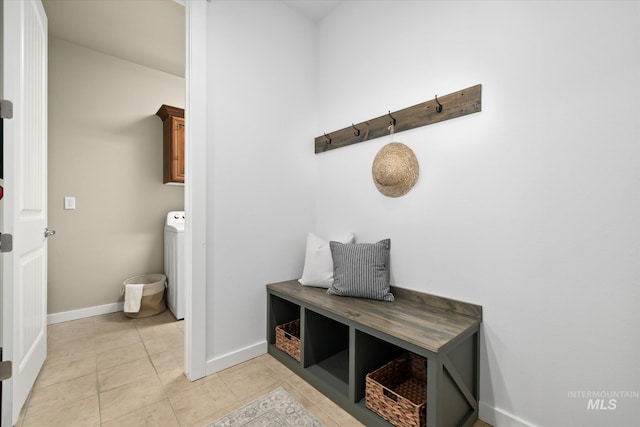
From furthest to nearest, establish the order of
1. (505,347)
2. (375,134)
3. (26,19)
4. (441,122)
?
(375,134), (441,122), (26,19), (505,347)

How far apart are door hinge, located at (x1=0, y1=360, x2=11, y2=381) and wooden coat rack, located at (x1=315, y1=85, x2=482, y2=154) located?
2259 millimetres

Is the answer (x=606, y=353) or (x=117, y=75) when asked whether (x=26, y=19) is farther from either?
(x=606, y=353)

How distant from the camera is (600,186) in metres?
1.19

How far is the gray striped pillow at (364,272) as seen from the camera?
5.97 feet

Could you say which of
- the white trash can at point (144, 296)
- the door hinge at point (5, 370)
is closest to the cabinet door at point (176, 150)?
the white trash can at point (144, 296)

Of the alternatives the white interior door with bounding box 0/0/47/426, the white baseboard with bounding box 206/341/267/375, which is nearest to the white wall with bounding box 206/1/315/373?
the white baseboard with bounding box 206/341/267/375

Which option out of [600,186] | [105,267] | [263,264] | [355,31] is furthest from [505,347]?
[105,267]

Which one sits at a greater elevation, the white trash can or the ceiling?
the ceiling

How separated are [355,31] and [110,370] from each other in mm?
2988

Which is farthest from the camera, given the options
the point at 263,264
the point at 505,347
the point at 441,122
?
the point at 263,264

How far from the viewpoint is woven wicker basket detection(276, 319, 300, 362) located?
197cm

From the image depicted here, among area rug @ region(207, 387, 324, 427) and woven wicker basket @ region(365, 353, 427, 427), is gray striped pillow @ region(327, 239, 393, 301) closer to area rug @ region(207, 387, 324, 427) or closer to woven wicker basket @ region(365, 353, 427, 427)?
woven wicker basket @ region(365, 353, 427, 427)

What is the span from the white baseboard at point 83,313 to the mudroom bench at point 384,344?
197cm

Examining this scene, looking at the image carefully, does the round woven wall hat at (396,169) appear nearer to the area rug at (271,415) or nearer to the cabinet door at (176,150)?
→ the area rug at (271,415)
